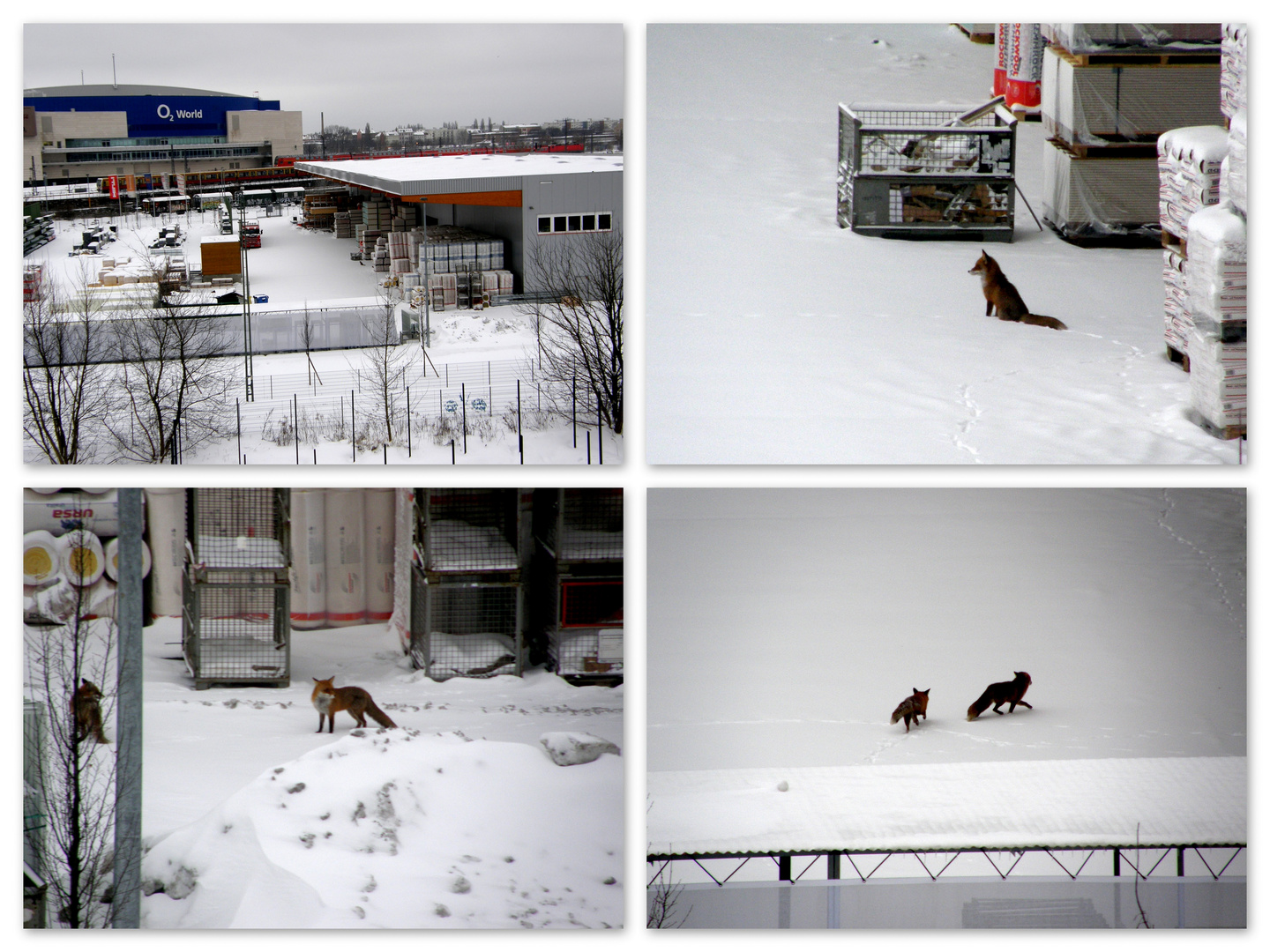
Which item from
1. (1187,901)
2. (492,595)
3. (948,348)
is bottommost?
(1187,901)

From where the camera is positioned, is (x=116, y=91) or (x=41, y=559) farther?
(x=41, y=559)

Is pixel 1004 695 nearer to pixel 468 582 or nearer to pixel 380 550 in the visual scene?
pixel 468 582

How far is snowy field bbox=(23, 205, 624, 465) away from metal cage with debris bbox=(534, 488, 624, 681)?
133 millimetres

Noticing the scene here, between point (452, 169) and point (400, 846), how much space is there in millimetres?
1856

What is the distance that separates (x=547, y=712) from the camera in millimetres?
3832

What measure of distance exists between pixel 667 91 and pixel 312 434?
1360 millimetres

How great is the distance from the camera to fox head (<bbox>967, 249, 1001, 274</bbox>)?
378 cm

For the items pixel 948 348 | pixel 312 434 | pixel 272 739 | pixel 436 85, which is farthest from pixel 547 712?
pixel 436 85

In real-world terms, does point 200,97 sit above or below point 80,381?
above

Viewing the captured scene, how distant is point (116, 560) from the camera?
3.80m

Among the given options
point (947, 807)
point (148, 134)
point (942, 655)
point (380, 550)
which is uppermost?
point (148, 134)

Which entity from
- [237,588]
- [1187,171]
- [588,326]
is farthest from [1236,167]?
[237,588]

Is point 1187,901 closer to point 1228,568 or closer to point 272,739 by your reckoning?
point 1228,568

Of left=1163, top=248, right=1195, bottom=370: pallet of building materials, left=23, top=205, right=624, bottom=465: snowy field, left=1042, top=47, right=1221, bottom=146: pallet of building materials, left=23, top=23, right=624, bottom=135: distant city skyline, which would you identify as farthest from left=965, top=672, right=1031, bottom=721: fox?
left=23, top=23, right=624, bottom=135: distant city skyline
